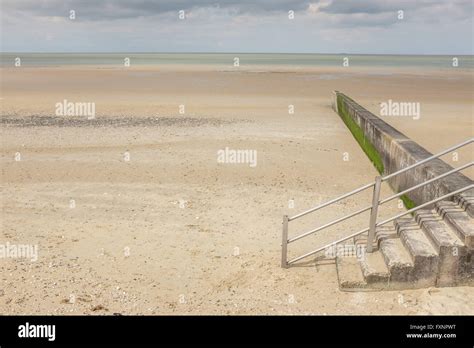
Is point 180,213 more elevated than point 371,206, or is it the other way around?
point 371,206

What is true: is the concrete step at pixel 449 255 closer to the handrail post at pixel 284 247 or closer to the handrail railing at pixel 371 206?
the handrail railing at pixel 371 206

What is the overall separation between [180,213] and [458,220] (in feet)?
16.3

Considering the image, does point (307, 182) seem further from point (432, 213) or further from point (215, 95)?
point (215, 95)

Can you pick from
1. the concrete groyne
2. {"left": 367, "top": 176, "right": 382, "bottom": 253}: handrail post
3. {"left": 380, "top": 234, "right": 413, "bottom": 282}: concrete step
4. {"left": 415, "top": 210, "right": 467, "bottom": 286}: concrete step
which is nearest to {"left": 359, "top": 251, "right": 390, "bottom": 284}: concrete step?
{"left": 380, "top": 234, "right": 413, "bottom": 282}: concrete step

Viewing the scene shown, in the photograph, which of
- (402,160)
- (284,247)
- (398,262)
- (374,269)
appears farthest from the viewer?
(402,160)

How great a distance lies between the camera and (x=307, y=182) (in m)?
10.7

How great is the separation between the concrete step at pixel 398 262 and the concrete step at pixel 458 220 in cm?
68

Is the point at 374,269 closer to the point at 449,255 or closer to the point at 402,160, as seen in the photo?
the point at 449,255

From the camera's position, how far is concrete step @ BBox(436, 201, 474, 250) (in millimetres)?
5230

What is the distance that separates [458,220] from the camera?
18.9ft

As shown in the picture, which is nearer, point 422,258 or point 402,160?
point 422,258

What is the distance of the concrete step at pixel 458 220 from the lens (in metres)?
5.23

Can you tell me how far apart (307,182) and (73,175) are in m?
5.83

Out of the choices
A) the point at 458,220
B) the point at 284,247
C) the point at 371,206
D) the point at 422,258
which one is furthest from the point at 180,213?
the point at 458,220
